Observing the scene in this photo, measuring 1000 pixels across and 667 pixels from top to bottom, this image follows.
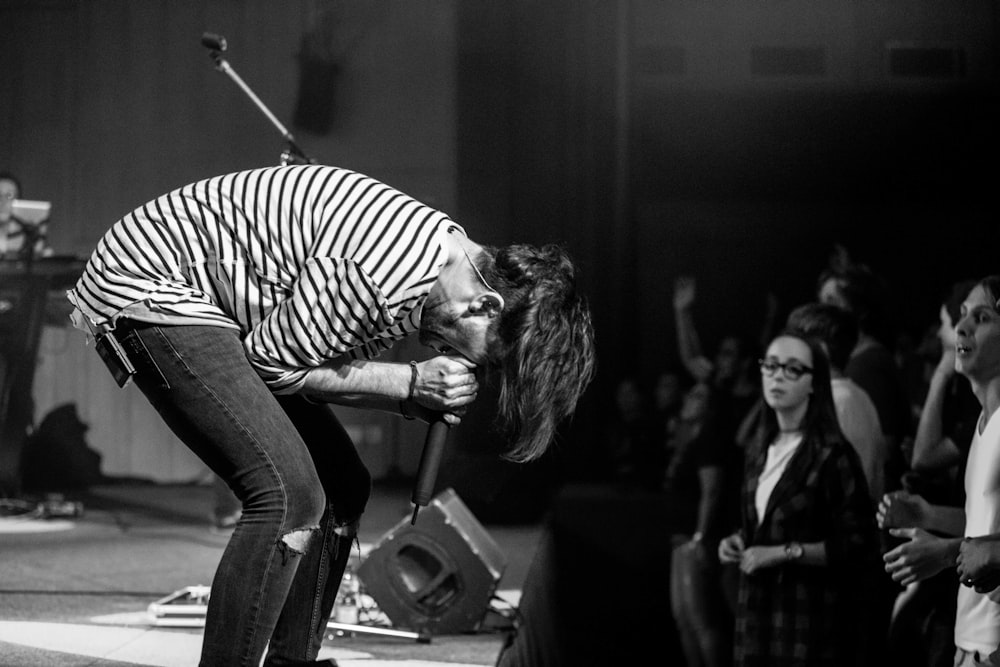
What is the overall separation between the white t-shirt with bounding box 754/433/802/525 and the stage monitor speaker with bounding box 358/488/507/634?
765mm

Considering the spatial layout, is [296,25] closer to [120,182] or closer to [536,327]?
[120,182]

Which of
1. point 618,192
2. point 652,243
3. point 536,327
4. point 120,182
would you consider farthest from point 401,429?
point 536,327

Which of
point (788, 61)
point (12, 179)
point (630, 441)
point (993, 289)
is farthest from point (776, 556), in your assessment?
point (788, 61)

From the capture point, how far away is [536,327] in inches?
59.1

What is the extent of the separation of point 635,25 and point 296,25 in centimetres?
232

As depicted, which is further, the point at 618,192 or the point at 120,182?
the point at 618,192

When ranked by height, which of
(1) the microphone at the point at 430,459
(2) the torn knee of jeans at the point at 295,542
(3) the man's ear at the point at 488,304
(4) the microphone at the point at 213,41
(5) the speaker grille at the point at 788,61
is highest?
(5) the speaker grille at the point at 788,61

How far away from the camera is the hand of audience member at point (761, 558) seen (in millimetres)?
2193

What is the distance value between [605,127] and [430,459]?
4.78m

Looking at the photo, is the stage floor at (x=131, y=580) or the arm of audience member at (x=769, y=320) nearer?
the stage floor at (x=131, y=580)

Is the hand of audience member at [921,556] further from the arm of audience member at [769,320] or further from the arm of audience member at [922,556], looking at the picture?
the arm of audience member at [769,320]

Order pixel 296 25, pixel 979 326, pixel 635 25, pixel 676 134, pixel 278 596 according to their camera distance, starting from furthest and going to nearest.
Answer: pixel 676 134, pixel 635 25, pixel 296 25, pixel 979 326, pixel 278 596

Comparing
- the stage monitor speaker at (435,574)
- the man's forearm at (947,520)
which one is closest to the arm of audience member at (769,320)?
the stage monitor speaker at (435,574)

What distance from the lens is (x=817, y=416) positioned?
7.59 feet
